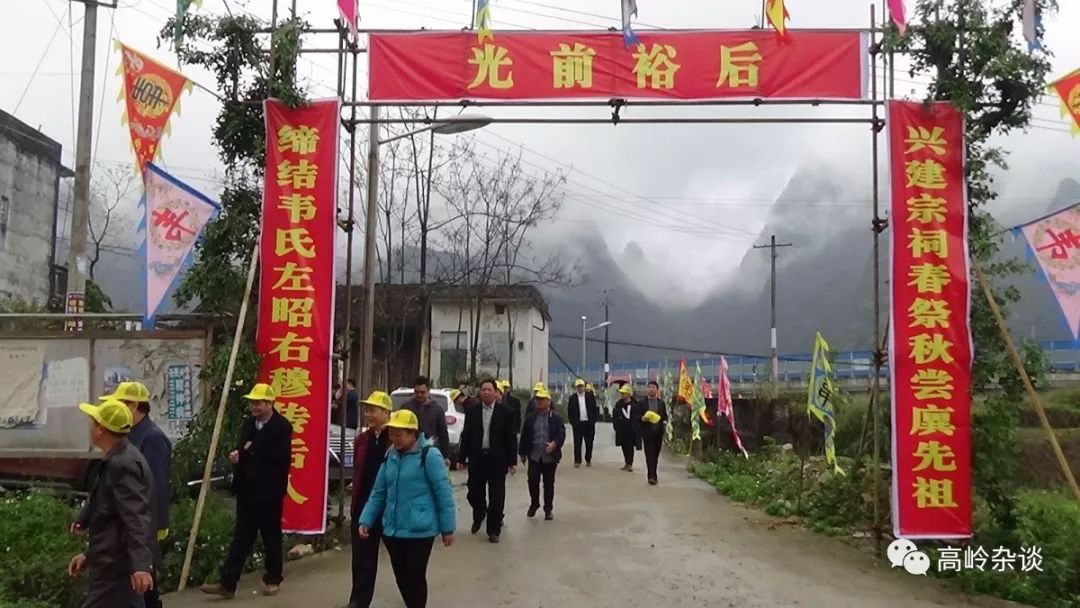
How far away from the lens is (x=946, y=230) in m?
8.81

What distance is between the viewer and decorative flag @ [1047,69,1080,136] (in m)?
8.26

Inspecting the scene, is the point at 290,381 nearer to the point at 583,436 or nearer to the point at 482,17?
the point at 482,17

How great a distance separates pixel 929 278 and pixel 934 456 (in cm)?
173

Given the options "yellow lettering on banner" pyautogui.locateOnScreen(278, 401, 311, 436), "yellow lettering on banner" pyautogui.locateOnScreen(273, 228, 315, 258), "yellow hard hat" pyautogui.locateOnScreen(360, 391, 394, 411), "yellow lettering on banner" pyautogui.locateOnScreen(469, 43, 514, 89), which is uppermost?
"yellow lettering on banner" pyautogui.locateOnScreen(469, 43, 514, 89)

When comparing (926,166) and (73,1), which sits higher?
(73,1)

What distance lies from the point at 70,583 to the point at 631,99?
650 centimetres

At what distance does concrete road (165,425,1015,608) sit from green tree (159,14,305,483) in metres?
2.26

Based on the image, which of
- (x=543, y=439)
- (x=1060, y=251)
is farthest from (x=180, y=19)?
(x=1060, y=251)

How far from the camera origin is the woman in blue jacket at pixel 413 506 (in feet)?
19.6

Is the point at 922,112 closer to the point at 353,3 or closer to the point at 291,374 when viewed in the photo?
the point at 353,3

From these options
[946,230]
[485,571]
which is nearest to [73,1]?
[485,571]

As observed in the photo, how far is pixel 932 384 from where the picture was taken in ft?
28.4

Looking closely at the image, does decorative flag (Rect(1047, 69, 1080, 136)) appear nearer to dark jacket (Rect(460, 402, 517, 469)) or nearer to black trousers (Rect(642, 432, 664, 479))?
dark jacket (Rect(460, 402, 517, 469))

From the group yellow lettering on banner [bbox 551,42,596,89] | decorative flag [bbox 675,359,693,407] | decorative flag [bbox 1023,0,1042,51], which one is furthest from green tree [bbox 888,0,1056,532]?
decorative flag [bbox 675,359,693,407]
